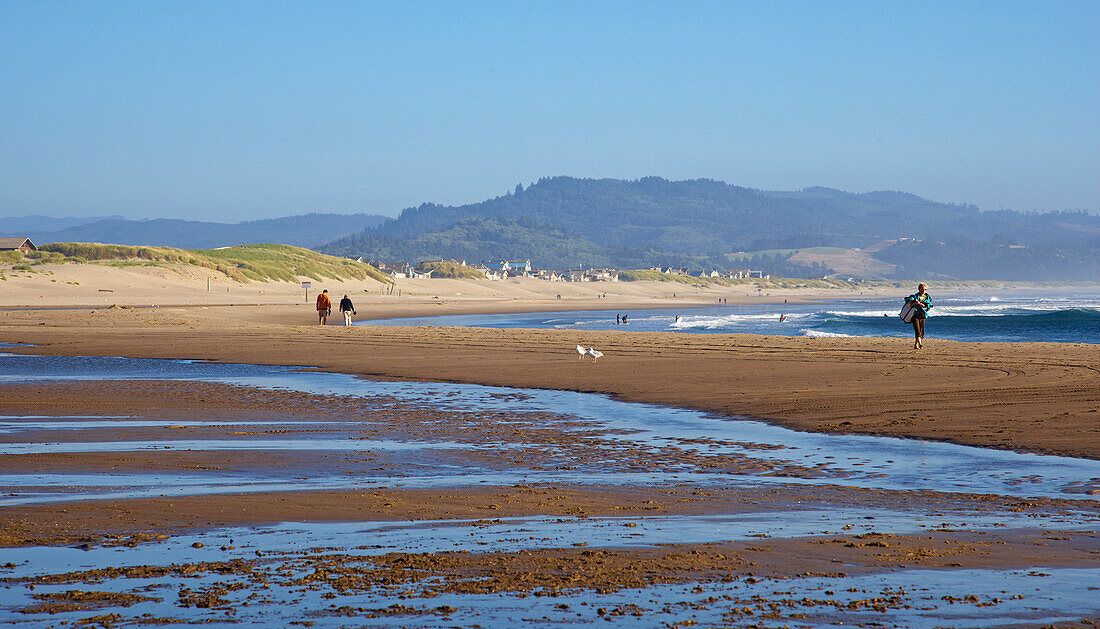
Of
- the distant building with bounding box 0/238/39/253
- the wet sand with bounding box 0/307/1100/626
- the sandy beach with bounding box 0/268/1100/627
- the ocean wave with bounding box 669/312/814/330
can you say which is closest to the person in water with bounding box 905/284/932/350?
the sandy beach with bounding box 0/268/1100/627

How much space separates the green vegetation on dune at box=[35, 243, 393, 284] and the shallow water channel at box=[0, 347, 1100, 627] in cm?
7835

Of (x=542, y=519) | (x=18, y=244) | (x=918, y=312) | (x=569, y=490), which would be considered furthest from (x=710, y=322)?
(x=18, y=244)

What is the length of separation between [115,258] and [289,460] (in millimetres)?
91390

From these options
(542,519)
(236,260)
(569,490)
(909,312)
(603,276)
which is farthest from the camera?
(603,276)

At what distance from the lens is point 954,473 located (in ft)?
28.5

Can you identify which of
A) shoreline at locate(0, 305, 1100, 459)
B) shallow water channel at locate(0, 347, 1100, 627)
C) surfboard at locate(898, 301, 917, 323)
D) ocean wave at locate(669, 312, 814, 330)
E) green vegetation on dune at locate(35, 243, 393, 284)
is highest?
green vegetation on dune at locate(35, 243, 393, 284)

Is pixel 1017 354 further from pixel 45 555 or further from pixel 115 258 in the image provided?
pixel 115 258

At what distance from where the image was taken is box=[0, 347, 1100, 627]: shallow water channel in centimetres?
467

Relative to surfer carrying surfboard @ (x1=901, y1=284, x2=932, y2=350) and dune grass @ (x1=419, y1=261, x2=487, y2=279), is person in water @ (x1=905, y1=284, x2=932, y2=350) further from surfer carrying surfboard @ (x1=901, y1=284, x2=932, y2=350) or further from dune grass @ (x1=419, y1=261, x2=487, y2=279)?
dune grass @ (x1=419, y1=261, x2=487, y2=279)

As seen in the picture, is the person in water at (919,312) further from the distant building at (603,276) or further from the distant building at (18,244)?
the distant building at (603,276)

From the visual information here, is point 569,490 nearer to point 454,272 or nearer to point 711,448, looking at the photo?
point 711,448

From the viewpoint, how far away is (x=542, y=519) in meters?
6.80

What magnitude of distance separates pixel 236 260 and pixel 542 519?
351 feet

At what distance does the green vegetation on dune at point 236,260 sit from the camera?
8994cm
